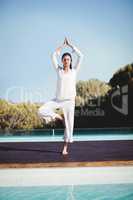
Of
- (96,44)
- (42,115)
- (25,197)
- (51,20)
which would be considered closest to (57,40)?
(51,20)

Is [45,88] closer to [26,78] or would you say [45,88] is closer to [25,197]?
[26,78]

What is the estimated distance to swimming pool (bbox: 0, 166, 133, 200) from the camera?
12.1 feet

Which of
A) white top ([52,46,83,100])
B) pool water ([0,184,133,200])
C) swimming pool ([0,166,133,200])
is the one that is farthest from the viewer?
white top ([52,46,83,100])

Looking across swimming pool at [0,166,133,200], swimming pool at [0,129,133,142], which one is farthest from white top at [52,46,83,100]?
swimming pool at [0,129,133,142]

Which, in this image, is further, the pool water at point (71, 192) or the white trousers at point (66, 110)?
the white trousers at point (66, 110)

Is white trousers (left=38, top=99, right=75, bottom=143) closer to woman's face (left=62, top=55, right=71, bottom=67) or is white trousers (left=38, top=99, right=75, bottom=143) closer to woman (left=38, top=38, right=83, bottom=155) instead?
woman (left=38, top=38, right=83, bottom=155)

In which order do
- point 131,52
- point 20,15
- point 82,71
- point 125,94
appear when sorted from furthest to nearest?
point 125,94
point 82,71
point 131,52
point 20,15

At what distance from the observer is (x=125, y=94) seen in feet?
48.7

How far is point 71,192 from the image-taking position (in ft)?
12.1

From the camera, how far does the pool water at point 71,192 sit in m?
3.54

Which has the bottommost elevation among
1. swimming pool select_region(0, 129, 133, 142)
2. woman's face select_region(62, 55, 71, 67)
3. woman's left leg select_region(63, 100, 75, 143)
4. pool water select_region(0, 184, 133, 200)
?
pool water select_region(0, 184, 133, 200)

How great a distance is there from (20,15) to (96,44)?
10.8ft

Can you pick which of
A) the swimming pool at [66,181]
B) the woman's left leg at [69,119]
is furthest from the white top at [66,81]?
the swimming pool at [66,181]

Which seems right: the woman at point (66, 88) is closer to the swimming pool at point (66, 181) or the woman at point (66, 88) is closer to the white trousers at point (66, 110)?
the white trousers at point (66, 110)
